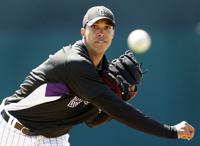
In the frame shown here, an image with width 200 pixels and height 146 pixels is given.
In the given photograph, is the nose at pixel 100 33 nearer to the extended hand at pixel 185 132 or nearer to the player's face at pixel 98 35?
the player's face at pixel 98 35

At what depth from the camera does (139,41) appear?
5859 millimetres

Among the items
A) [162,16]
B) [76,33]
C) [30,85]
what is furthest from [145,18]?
[30,85]

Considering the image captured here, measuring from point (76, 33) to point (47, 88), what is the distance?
2845mm

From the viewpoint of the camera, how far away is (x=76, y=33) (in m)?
6.02

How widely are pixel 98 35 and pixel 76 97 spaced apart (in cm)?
40

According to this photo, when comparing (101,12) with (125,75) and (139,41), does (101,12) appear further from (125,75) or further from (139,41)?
(139,41)

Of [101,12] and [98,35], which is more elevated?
[101,12]

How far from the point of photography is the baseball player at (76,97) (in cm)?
300

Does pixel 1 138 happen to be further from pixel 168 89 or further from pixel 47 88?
pixel 168 89

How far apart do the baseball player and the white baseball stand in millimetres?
2190

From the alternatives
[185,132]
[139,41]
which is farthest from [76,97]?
[139,41]

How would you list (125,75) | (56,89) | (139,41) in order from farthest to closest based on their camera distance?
(139,41) → (125,75) → (56,89)

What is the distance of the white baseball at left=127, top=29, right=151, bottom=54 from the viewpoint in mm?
5812

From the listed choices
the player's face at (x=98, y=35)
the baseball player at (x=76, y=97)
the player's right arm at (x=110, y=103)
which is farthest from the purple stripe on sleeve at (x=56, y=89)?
the player's face at (x=98, y=35)
